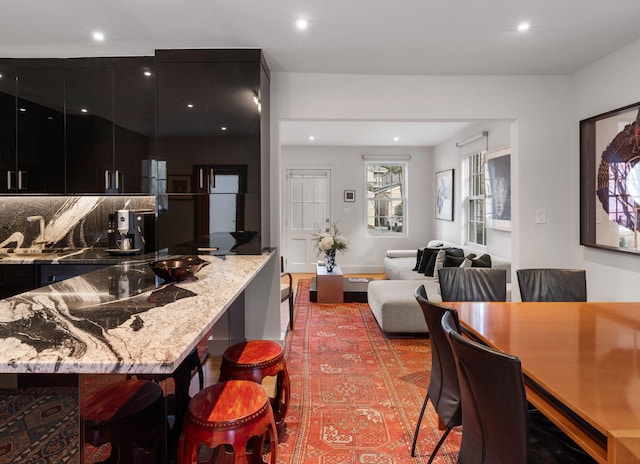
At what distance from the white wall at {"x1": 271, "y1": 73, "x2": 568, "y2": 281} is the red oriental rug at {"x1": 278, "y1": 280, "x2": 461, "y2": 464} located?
115 centimetres

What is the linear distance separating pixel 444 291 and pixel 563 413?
1370mm

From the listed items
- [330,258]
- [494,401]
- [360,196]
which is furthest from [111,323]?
[360,196]

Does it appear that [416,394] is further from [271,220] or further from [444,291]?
[271,220]

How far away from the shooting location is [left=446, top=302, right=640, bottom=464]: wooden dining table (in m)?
1.00

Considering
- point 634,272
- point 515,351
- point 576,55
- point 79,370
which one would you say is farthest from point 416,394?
point 576,55

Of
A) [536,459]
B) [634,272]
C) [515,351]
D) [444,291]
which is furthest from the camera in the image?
[634,272]

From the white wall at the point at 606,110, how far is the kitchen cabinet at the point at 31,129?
14.4ft

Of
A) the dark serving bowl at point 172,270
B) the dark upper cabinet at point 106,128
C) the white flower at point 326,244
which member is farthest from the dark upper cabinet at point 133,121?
the white flower at point 326,244

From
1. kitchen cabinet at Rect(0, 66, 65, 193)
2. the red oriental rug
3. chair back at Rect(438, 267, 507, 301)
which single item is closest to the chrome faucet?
kitchen cabinet at Rect(0, 66, 65, 193)

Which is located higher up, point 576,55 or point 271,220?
point 576,55

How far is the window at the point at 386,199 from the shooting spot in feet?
26.6

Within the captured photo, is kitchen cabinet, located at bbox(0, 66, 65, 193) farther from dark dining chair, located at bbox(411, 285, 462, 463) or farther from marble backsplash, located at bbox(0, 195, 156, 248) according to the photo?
dark dining chair, located at bbox(411, 285, 462, 463)

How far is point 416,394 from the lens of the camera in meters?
2.76

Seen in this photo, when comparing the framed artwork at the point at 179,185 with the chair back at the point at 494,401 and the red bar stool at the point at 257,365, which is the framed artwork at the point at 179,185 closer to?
the red bar stool at the point at 257,365
